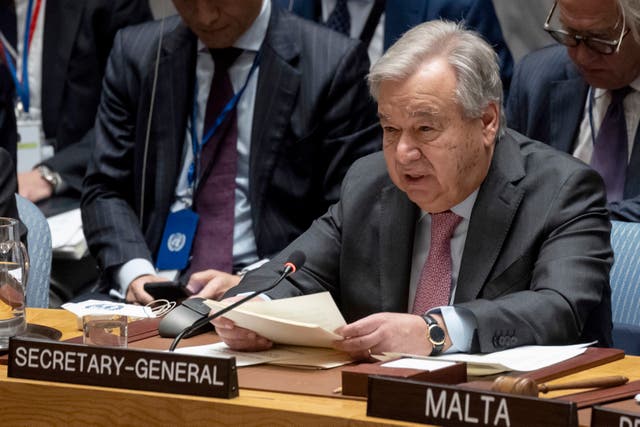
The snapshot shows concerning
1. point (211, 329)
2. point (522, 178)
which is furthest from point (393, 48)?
point (211, 329)

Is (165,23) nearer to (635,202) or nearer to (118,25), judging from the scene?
(118,25)

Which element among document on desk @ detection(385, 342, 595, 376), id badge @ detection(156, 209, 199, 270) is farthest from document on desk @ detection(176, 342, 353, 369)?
id badge @ detection(156, 209, 199, 270)

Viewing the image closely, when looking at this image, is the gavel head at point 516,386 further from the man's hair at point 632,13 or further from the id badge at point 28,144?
the id badge at point 28,144

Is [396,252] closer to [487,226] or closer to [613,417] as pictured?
[487,226]

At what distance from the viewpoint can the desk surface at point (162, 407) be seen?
2.13m

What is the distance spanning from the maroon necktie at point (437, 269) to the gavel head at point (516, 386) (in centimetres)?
89

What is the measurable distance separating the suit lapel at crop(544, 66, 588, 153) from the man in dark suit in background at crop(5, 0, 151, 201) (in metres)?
2.07

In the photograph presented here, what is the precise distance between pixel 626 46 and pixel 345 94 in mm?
887

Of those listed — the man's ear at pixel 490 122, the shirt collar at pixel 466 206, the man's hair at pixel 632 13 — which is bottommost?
the shirt collar at pixel 466 206

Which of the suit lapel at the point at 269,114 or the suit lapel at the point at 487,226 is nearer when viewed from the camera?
the suit lapel at the point at 487,226

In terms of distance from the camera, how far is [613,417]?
75.8 inches

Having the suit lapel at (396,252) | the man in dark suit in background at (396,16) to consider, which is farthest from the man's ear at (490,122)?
the man in dark suit in background at (396,16)

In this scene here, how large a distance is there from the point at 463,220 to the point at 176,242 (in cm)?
137

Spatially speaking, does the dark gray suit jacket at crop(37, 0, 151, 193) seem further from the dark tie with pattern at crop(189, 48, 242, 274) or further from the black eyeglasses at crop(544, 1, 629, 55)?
the black eyeglasses at crop(544, 1, 629, 55)
